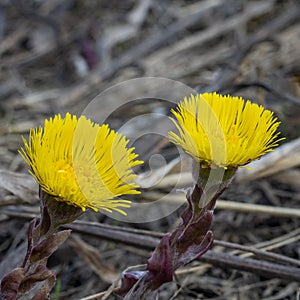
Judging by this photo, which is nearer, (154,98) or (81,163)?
(81,163)

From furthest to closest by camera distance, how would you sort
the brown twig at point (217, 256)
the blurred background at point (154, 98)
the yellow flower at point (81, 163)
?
the blurred background at point (154, 98)
the brown twig at point (217, 256)
the yellow flower at point (81, 163)

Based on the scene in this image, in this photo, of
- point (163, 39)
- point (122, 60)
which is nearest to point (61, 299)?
point (122, 60)

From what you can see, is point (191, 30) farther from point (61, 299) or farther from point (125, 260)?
point (61, 299)

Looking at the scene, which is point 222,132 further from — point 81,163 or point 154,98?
point 154,98

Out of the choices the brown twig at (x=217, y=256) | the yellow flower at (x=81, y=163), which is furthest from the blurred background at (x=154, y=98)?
the yellow flower at (x=81, y=163)

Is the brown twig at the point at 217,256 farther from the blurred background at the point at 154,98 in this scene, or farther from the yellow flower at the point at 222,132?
the yellow flower at the point at 222,132

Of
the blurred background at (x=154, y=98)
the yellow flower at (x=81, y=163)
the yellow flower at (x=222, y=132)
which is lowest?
the yellow flower at (x=81, y=163)

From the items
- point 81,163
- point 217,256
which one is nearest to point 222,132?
point 81,163

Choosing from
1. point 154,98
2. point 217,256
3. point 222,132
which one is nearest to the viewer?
point 222,132
